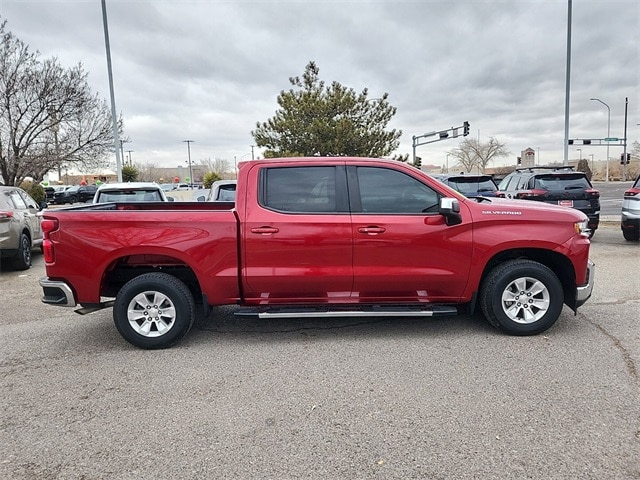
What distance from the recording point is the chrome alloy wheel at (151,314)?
4.55m

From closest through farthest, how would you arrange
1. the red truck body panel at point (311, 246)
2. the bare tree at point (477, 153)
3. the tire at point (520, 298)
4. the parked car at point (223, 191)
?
the red truck body panel at point (311, 246)
the tire at point (520, 298)
the parked car at point (223, 191)
the bare tree at point (477, 153)

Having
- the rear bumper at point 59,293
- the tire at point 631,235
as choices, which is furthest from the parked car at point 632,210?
the rear bumper at point 59,293

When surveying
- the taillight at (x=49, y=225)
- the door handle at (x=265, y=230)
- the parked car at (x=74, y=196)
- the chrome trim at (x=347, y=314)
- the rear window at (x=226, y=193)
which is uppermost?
the parked car at (x=74, y=196)

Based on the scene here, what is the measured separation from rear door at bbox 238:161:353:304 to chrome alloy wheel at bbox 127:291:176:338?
0.80 metres

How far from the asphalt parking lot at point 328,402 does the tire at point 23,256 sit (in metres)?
4.39

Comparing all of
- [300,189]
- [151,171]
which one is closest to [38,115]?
[300,189]

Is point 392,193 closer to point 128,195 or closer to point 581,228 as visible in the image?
point 581,228

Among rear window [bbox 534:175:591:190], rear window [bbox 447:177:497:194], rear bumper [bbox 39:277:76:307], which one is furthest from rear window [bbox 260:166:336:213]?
rear window [bbox 447:177:497:194]

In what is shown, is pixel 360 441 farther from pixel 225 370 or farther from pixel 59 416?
pixel 59 416

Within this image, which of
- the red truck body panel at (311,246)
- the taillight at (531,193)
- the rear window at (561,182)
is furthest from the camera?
the rear window at (561,182)

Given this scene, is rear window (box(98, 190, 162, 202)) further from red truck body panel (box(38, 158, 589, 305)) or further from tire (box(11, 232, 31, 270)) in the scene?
red truck body panel (box(38, 158, 589, 305))

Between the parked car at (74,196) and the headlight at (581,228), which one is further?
the parked car at (74,196)

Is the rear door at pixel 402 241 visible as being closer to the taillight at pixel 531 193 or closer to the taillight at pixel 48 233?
the taillight at pixel 48 233

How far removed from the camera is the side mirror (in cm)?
436
